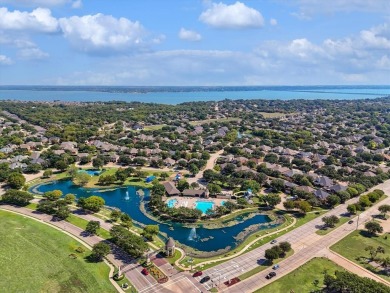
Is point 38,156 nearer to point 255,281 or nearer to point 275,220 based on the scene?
point 275,220

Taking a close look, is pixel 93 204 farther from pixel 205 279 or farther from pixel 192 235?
pixel 205 279

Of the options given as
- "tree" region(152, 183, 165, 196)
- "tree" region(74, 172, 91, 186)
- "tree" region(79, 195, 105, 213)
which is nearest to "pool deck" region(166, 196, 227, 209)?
"tree" region(152, 183, 165, 196)

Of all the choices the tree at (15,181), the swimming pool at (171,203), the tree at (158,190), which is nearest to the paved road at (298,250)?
the swimming pool at (171,203)

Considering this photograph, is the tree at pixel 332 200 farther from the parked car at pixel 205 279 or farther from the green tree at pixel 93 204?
the green tree at pixel 93 204

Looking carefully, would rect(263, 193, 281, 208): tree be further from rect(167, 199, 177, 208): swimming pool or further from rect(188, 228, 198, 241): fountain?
rect(167, 199, 177, 208): swimming pool

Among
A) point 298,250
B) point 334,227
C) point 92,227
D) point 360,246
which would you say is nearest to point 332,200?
point 334,227

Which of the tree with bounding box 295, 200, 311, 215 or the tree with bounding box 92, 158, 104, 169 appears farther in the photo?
the tree with bounding box 92, 158, 104, 169
